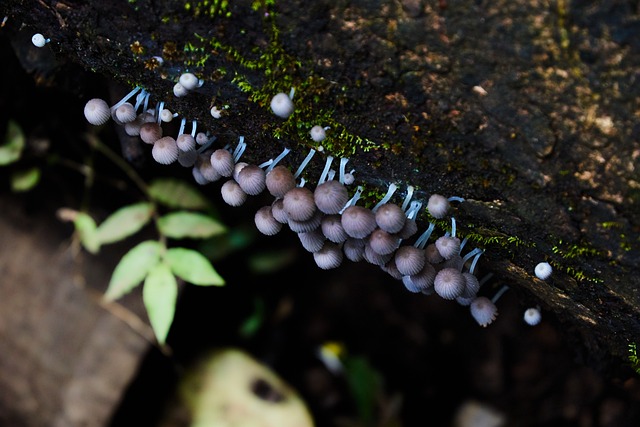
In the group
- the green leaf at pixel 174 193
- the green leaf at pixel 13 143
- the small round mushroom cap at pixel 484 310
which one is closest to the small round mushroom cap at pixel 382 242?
the small round mushroom cap at pixel 484 310

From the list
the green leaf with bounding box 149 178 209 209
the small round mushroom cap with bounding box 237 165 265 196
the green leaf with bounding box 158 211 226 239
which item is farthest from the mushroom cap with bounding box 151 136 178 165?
the green leaf with bounding box 149 178 209 209

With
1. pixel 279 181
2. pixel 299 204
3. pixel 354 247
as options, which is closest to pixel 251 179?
pixel 279 181

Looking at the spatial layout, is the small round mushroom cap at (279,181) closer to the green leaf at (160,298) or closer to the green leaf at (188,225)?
the green leaf at (160,298)

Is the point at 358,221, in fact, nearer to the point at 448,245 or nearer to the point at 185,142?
the point at 448,245

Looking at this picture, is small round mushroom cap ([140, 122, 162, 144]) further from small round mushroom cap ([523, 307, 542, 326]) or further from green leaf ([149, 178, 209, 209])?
small round mushroom cap ([523, 307, 542, 326])

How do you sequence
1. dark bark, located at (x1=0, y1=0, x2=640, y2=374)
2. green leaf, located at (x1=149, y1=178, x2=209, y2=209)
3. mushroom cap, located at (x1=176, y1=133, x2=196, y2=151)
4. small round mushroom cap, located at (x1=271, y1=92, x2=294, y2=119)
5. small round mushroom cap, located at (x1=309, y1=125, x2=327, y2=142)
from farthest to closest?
green leaf, located at (x1=149, y1=178, x2=209, y2=209) < mushroom cap, located at (x1=176, y1=133, x2=196, y2=151) < small round mushroom cap, located at (x1=309, y1=125, x2=327, y2=142) < small round mushroom cap, located at (x1=271, y1=92, x2=294, y2=119) < dark bark, located at (x1=0, y1=0, x2=640, y2=374)

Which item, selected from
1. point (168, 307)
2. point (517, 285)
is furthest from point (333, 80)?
point (168, 307)
